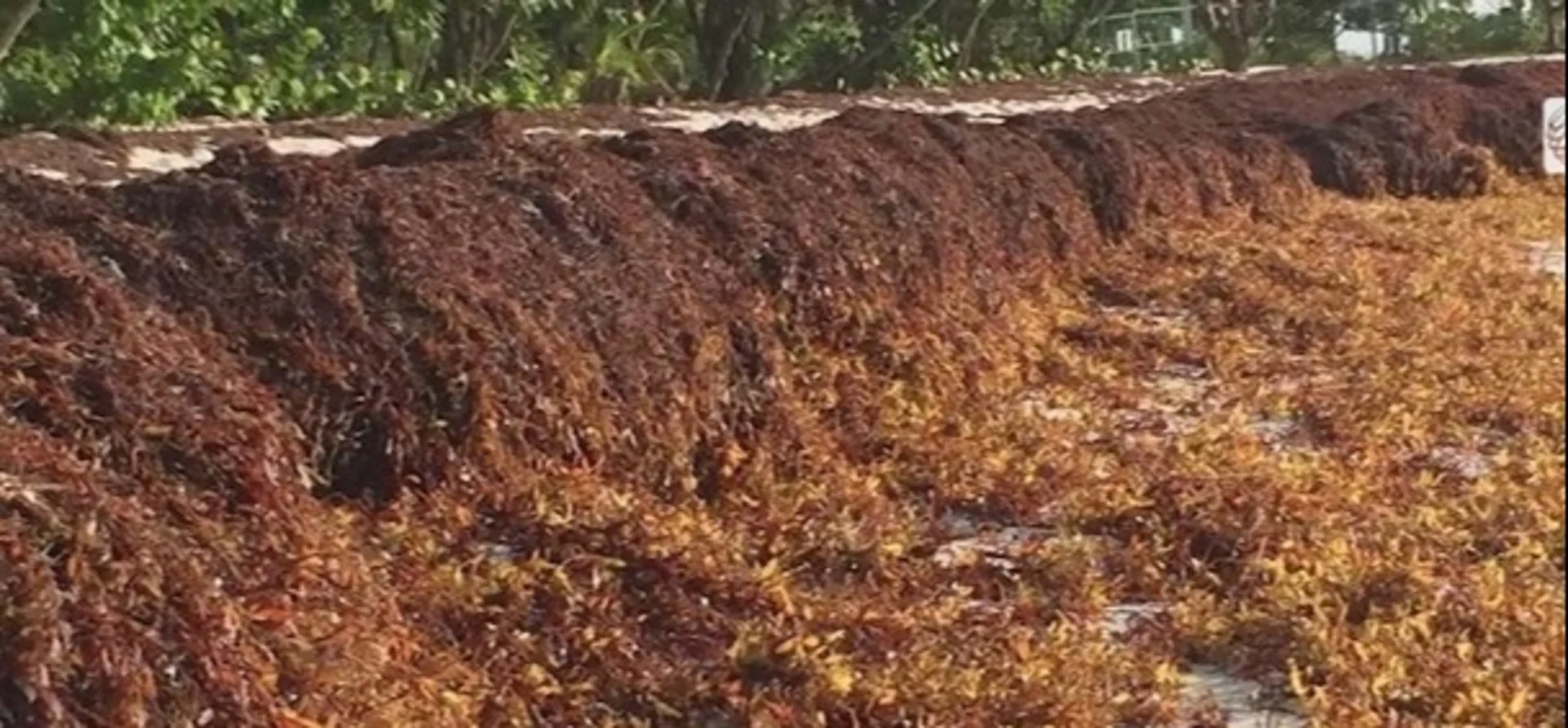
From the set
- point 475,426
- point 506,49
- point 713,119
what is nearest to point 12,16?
point 475,426

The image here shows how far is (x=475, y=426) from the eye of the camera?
4.68 m

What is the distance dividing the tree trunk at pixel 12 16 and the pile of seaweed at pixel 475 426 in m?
1.53

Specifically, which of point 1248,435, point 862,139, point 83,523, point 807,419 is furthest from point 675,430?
point 862,139

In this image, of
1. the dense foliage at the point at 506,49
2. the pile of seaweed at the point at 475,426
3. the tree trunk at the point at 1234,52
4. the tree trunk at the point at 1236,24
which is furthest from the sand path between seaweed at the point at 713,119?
the tree trunk at the point at 1236,24

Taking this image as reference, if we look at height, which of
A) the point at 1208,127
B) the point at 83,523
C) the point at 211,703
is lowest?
the point at 1208,127

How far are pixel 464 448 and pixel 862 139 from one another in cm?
391

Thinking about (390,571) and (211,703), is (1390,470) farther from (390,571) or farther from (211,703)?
(211,703)

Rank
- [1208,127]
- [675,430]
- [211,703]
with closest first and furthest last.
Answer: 1. [211,703]
2. [675,430]
3. [1208,127]

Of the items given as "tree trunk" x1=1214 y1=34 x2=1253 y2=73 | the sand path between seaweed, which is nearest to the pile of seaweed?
the sand path between seaweed

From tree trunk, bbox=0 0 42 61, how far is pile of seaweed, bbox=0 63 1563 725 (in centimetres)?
153

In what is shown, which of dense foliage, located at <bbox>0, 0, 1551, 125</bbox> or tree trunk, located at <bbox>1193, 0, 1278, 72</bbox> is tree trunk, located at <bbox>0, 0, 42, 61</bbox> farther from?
tree trunk, located at <bbox>1193, 0, 1278, 72</bbox>

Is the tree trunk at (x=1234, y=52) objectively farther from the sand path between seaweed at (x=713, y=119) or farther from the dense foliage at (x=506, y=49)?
the sand path between seaweed at (x=713, y=119)

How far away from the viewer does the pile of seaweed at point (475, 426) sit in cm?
303

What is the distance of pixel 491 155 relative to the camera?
6.32 metres
